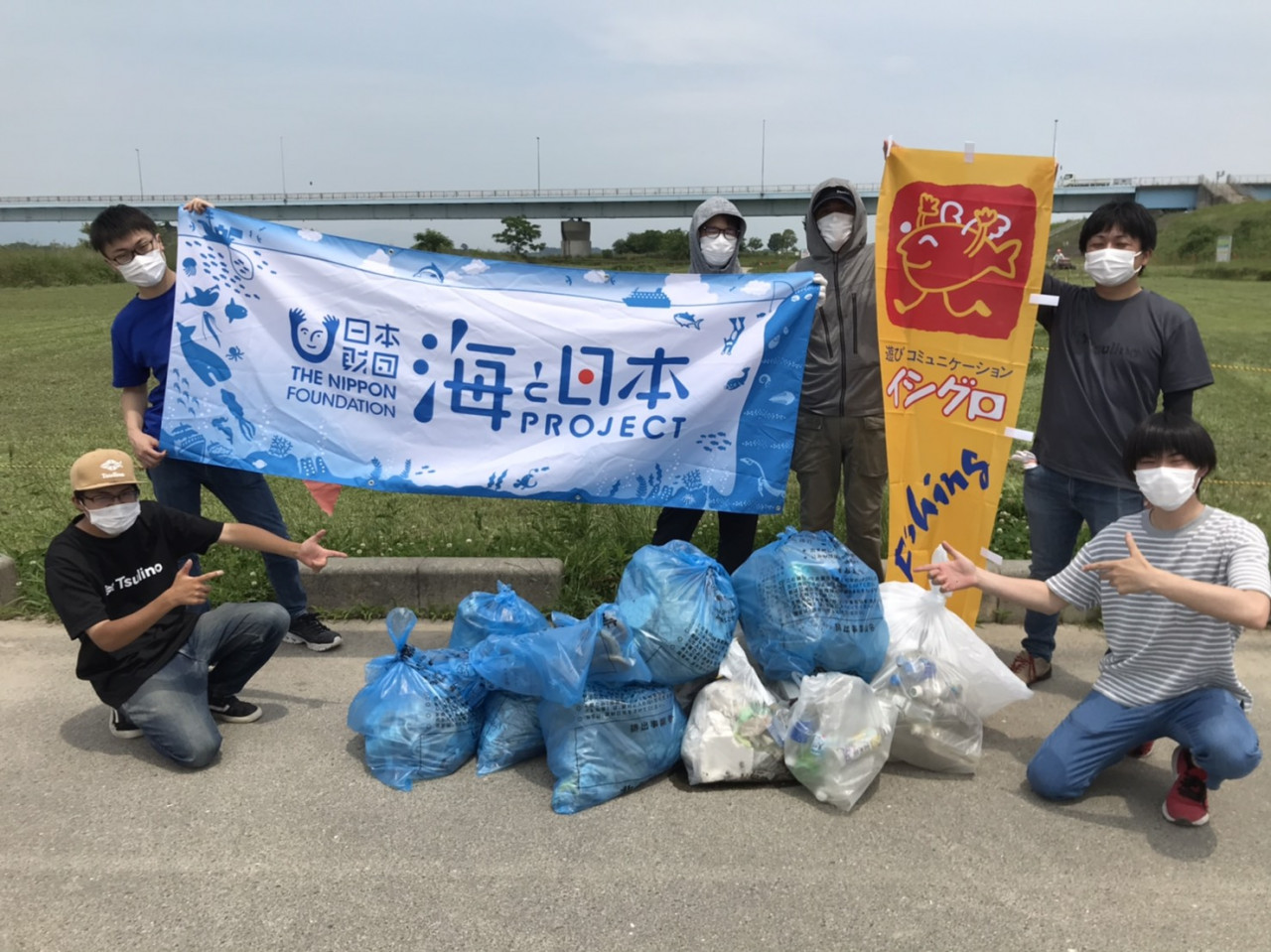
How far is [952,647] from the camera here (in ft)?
10.6

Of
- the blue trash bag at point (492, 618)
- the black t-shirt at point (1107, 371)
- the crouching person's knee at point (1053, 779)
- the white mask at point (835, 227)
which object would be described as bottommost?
the crouching person's knee at point (1053, 779)

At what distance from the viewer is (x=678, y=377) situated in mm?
3824

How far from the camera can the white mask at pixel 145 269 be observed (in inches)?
144

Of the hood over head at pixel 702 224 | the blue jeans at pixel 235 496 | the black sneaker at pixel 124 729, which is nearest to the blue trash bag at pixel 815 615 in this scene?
the hood over head at pixel 702 224

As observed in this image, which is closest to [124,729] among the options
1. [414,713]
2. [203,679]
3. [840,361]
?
[203,679]

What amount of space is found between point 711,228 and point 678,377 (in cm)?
67

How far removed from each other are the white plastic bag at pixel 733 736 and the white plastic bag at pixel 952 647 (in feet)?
1.82

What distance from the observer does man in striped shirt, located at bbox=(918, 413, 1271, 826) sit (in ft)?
8.82

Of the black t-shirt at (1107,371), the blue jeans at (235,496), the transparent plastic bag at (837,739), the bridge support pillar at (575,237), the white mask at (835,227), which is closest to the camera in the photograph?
the transparent plastic bag at (837,739)

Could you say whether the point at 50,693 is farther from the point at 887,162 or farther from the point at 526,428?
the point at 887,162

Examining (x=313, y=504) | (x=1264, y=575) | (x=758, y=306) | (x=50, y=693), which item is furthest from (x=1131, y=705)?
(x=313, y=504)

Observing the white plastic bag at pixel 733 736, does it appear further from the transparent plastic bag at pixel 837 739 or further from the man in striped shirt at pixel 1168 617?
the man in striped shirt at pixel 1168 617

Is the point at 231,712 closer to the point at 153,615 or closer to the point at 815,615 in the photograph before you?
the point at 153,615

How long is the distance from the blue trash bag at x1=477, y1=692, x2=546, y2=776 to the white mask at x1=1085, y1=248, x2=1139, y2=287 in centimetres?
256
